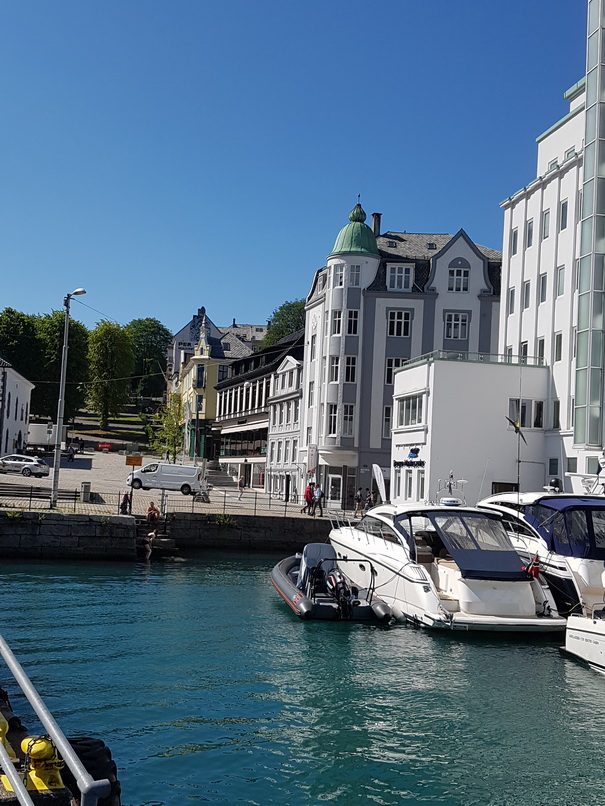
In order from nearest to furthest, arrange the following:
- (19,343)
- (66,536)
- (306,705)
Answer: (306,705), (66,536), (19,343)

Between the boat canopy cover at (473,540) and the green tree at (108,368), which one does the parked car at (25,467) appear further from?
the green tree at (108,368)

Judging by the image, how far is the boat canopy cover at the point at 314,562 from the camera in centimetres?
2247

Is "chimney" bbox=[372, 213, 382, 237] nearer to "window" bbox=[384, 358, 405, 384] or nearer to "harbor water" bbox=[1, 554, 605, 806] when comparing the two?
"window" bbox=[384, 358, 405, 384]

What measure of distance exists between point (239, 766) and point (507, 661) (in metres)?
7.97

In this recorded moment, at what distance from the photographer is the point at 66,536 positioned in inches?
1302

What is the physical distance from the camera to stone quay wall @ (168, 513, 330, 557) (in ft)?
123

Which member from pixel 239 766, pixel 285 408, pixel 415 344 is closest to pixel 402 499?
pixel 415 344

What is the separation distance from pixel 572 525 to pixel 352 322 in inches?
1366

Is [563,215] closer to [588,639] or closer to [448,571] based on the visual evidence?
[448,571]

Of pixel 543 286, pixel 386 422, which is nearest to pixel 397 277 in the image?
pixel 386 422

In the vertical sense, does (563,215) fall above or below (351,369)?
above

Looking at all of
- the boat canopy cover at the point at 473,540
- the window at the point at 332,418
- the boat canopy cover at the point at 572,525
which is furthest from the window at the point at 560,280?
the boat canopy cover at the point at 473,540

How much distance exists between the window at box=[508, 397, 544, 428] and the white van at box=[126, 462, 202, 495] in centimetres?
2126

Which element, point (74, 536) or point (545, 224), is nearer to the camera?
point (74, 536)
